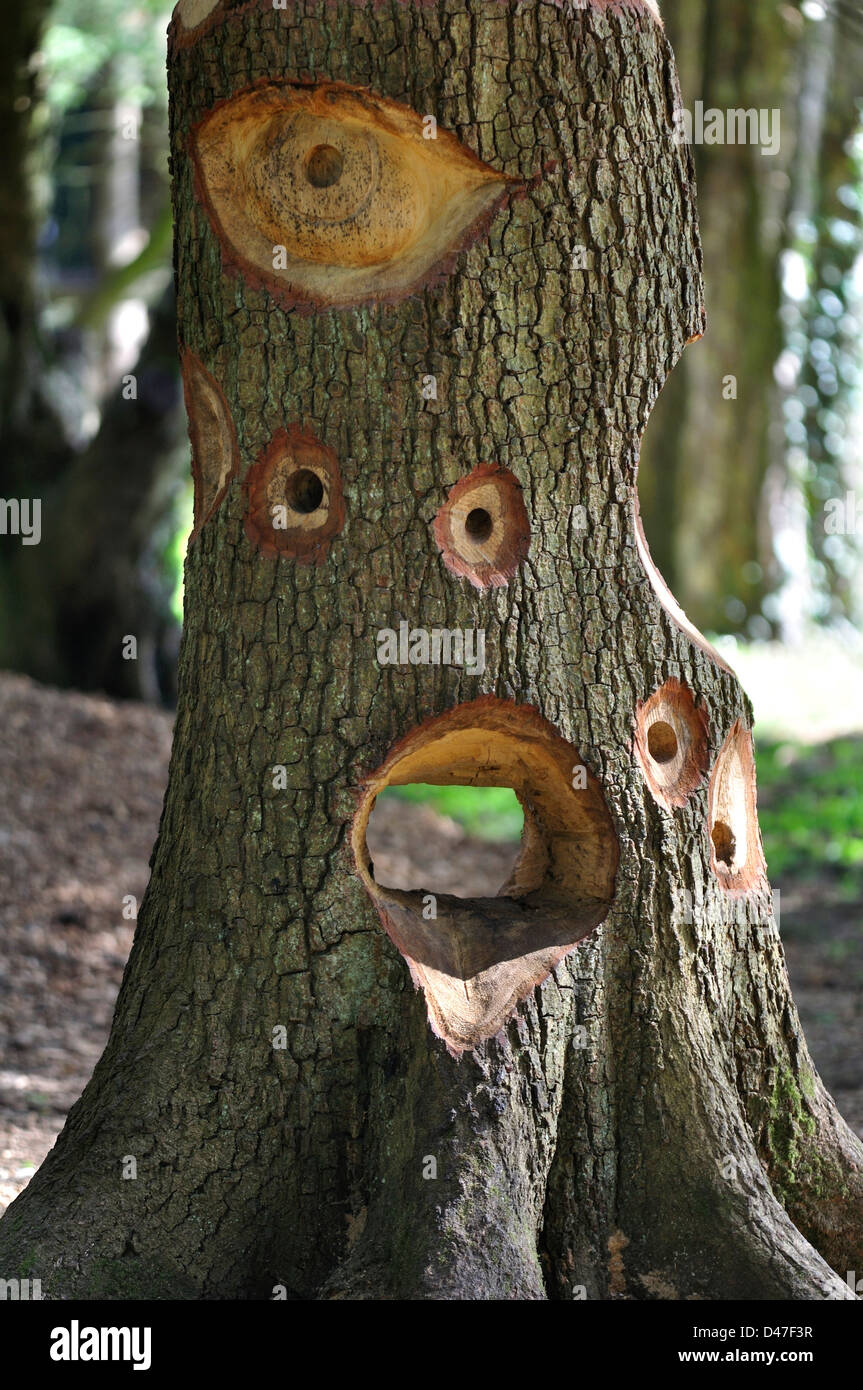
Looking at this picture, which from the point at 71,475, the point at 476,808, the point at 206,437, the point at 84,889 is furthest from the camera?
Result: the point at 476,808

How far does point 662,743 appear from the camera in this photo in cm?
338

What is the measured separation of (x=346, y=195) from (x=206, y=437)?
2.21 feet

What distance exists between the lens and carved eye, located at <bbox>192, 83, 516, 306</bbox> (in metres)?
3.17

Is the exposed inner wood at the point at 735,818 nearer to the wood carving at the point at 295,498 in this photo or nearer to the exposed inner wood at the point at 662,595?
the exposed inner wood at the point at 662,595

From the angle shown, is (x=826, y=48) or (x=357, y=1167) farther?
(x=826, y=48)

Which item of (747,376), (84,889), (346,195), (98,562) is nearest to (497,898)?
(346,195)

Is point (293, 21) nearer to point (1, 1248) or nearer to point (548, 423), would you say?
point (548, 423)

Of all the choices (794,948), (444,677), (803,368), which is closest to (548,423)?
(444,677)

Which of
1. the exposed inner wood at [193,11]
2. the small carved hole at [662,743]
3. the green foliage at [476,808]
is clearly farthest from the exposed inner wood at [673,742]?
the green foliage at [476,808]

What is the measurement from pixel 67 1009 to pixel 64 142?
1974 cm

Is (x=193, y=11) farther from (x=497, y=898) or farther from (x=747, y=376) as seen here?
(x=747, y=376)
